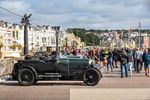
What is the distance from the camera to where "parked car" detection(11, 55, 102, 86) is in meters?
20.0

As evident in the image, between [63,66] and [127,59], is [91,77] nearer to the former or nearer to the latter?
[63,66]

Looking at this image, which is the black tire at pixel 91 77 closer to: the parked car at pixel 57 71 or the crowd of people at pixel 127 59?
the parked car at pixel 57 71

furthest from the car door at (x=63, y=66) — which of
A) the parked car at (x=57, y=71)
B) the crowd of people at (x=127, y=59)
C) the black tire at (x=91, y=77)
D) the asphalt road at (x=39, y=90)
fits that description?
the crowd of people at (x=127, y=59)

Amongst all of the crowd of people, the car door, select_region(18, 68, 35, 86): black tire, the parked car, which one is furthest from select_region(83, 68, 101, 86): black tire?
the crowd of people

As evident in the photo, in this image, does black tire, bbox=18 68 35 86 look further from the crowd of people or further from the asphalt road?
the crowd of people

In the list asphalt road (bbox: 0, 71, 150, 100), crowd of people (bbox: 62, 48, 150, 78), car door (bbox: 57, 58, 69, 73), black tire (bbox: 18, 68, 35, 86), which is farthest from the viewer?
crowd of people (bbox: 62, 48, 150, 78)

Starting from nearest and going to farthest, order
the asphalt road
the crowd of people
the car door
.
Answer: the asphalt road, the car door, the crowd of people

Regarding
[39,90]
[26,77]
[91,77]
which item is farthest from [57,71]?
[39,90]

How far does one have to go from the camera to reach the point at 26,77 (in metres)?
20.0

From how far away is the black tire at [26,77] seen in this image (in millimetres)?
19953

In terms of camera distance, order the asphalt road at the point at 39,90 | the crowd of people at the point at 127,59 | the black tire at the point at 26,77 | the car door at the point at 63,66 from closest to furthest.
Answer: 1. the asphalt road at the point at 39,90
2. the black tire at the point at 26,77
3. the car door at the point at 63,66
4. the crowd of people at the point at 127,59

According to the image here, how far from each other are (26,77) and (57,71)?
4.19 feet

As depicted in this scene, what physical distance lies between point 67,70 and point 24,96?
4298 millimetres

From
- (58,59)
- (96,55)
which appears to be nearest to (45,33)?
(96,55)
